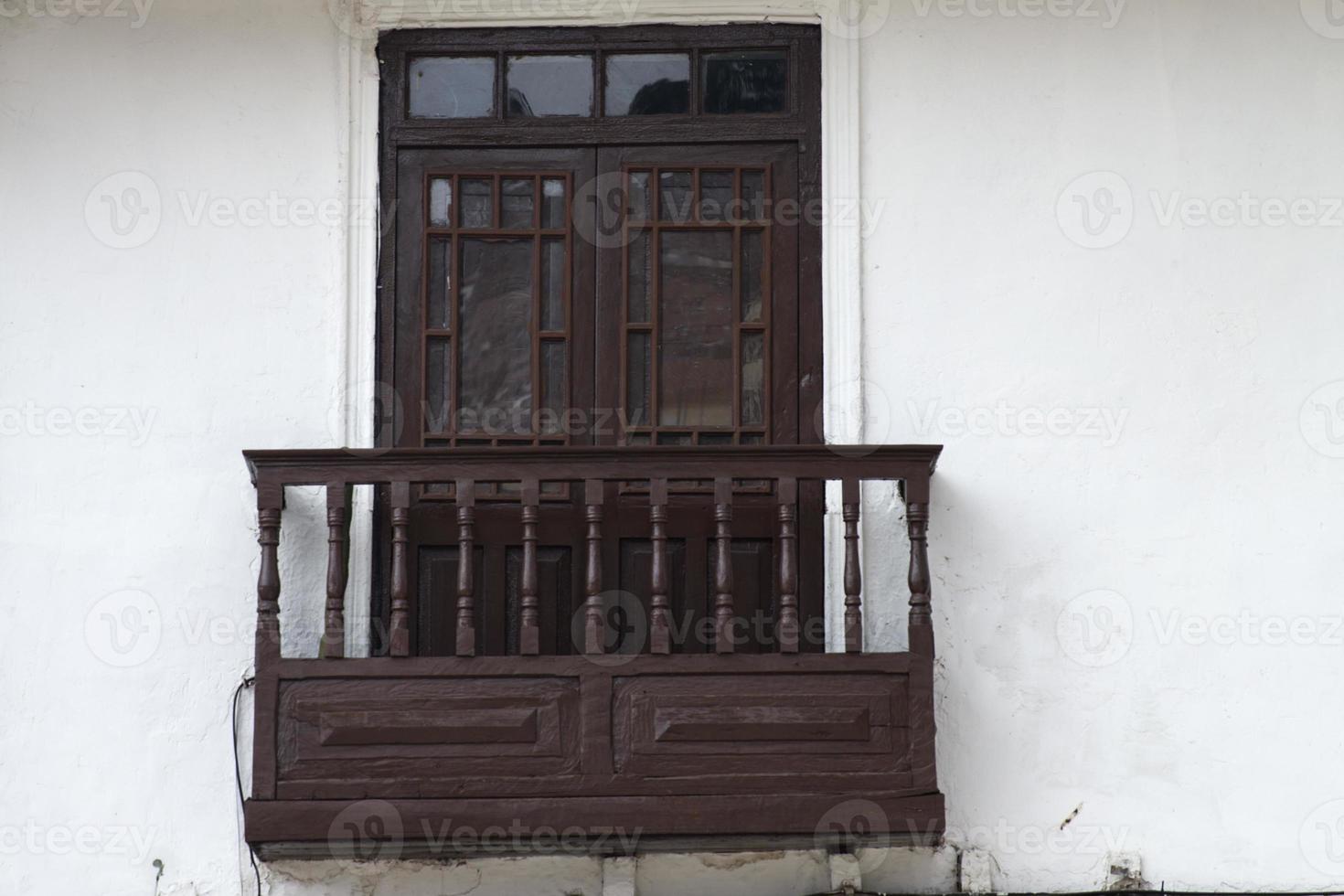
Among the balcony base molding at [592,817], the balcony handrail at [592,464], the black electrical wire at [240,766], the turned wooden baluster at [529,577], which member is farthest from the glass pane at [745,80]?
the black electrical wire at [240,766]

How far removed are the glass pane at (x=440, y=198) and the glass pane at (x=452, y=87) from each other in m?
0.22

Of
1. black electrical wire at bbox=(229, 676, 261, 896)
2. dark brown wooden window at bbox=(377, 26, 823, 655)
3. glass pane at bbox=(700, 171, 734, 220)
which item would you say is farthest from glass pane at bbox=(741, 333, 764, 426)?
black electrical wire at bbox=(229, 676, 261, 896)

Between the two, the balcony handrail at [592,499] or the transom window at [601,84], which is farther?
the transom window at [601,84]

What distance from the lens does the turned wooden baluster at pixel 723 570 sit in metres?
4.59

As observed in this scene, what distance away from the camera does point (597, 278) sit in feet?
16.9

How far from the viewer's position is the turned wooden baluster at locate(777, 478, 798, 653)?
4.60 metres

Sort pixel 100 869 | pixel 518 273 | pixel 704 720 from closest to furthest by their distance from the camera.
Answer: pixel 704 720 < pixel 100 869 < pixel 518 273

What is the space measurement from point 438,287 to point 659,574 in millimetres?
1269

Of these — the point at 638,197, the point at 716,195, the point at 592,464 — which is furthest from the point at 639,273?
the point at 592,464

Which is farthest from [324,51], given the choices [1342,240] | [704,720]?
[1342,240]

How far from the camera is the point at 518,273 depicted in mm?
5180

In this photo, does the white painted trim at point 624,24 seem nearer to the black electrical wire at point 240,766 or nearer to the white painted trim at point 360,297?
the white painted trim at point 360,297

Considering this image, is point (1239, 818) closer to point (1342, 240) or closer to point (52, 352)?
point (1342, 240)

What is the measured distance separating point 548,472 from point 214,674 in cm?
126
